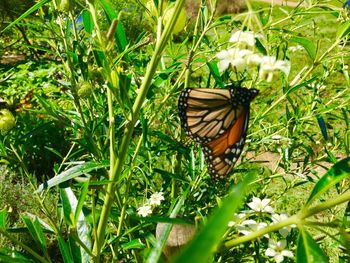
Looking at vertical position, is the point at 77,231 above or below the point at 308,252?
below

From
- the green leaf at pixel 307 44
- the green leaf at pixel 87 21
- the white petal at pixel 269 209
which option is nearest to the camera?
the white petal at pixel 269 209

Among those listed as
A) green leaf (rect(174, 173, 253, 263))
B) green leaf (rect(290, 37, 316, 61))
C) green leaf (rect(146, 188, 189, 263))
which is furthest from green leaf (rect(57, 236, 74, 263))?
green leaf (rect(174, 173, 253, 263))

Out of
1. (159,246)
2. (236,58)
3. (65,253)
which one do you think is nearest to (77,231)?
(65,253)

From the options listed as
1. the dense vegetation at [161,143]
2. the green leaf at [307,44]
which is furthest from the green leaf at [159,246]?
the green leaf at [307,44]

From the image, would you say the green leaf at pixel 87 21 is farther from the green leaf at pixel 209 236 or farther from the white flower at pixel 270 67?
the green leaf at pixel 209 236

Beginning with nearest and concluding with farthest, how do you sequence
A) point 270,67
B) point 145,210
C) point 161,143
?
1. point 270,67
2. point 145,210
3. point 161,143

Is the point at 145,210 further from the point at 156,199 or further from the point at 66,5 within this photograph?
the point at 66,5
